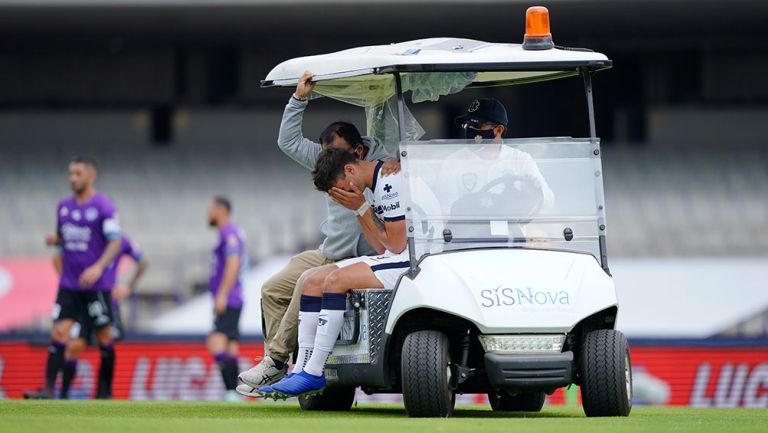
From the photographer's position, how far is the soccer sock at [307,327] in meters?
8.40

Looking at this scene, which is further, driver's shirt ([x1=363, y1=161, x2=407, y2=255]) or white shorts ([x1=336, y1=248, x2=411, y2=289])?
driver's shirt ([x1=363, y1=161, x2=407, y2=255])

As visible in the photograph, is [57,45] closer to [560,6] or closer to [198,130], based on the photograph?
[198,130]

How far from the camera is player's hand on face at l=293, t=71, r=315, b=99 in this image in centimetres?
862

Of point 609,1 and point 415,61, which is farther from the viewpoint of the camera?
point 609,1

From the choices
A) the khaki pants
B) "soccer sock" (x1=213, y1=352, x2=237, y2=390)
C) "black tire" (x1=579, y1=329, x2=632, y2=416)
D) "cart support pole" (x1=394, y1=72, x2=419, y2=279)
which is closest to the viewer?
"black tire" (x1=579, y1=329, x2=632, y2=416)

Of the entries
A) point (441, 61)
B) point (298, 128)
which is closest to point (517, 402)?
point (298, 128)

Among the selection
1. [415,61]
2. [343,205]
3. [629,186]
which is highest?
[415,61]

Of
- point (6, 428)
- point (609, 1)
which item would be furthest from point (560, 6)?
point (6, 428)

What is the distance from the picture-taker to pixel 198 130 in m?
27.4

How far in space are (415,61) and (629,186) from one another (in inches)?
686

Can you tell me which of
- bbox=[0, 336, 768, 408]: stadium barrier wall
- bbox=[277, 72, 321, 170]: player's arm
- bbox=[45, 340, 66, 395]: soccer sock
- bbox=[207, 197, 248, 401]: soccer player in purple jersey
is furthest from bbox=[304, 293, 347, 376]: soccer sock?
bbox=[0, 336, 768, 408]: stadium barrier wall

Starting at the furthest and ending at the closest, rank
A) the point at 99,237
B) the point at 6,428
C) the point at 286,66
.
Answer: the point at 99,237 → the point at 286,66 → the point at 6,428

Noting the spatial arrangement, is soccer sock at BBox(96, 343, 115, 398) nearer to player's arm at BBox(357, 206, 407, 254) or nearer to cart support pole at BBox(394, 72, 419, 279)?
player's arm at BBox(357, 206, 407, 254)

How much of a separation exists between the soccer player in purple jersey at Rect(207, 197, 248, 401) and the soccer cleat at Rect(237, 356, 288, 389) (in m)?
5.56
